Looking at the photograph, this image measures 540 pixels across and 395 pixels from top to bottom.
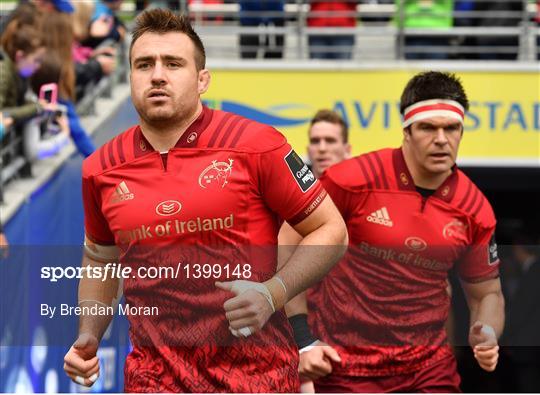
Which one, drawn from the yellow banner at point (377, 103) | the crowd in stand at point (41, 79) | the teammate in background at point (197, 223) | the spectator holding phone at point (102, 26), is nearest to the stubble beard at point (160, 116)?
the teammate in background at point (197, 223)

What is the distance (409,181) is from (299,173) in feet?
4.18

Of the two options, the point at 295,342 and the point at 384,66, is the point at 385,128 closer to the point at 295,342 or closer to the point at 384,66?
the point at 384,66

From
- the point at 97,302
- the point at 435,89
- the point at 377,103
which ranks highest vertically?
the point at 435,89

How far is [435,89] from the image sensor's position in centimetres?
504

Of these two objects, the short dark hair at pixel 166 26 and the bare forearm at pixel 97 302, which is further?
the bare forearm at pixel 97 302

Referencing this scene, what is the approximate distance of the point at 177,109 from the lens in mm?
3863

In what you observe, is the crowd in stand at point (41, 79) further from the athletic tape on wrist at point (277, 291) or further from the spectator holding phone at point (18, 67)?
the athletic tape on wrist at point (277, 291)

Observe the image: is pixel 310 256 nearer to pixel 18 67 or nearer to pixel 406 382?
pixel 406 382

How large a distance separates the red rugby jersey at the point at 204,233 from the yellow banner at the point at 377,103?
694 centimetres

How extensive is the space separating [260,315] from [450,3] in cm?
822

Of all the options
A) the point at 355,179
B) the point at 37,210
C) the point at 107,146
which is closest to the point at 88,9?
the point at 37,210

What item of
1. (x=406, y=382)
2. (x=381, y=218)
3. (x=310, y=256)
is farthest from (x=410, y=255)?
(x=310, y=256)

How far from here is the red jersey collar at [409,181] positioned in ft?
16.4

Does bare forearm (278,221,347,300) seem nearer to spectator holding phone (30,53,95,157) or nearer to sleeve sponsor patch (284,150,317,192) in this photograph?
sleeve sponsor patch (284,150,317,192)
